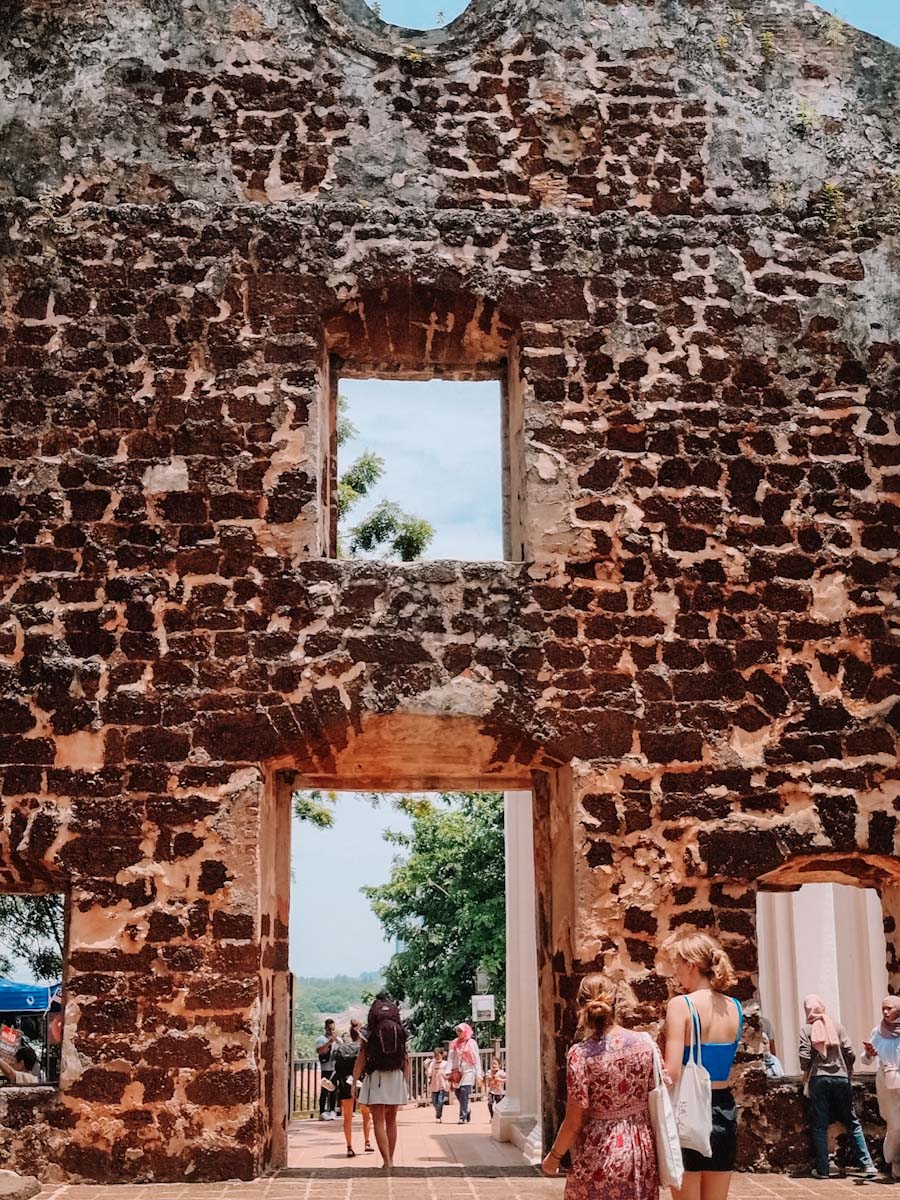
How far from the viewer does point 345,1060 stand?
11.6 meters

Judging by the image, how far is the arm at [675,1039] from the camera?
4.77m

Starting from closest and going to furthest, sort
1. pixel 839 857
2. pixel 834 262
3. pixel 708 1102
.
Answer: pixel 708 1102, pixel 839 857, pixel 834 262

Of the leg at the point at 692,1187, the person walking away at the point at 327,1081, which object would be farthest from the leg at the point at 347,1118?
the leg at the point at 692,1187

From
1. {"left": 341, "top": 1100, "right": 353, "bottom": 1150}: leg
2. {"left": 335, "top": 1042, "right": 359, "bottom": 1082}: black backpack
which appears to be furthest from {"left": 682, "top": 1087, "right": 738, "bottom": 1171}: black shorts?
{"left": 335, "top": 1042, "right": 359, "bottom": 1082}: black backpack

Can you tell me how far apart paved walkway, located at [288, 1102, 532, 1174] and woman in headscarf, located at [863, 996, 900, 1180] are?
78.2 inches

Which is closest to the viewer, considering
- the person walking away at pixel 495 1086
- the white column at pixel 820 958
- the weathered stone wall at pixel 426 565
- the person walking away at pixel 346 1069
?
the weathered stone wall at pixel 426 565

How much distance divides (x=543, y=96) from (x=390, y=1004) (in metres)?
5.92

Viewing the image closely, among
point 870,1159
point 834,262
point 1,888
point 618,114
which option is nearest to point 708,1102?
point 870,1159

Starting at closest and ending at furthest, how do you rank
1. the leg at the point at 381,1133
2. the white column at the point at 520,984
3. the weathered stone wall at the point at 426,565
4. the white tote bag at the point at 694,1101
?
the white tote bag at the point at 694,1101 < the weathered stone wall at the point at 426,565 < the leg at the point at 381,1133 < the white column at the point at 520,984

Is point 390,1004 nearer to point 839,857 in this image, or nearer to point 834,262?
point 839,857

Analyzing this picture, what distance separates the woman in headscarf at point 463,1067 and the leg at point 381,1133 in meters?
6.51

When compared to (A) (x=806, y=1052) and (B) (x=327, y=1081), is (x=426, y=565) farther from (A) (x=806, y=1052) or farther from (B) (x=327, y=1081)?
(B) (x=327, y=1081)

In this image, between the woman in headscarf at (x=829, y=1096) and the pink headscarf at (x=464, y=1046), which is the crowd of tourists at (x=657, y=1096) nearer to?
the woman in headscarf at (x=829, y=1096)

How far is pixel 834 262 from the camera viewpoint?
27.4 ft
